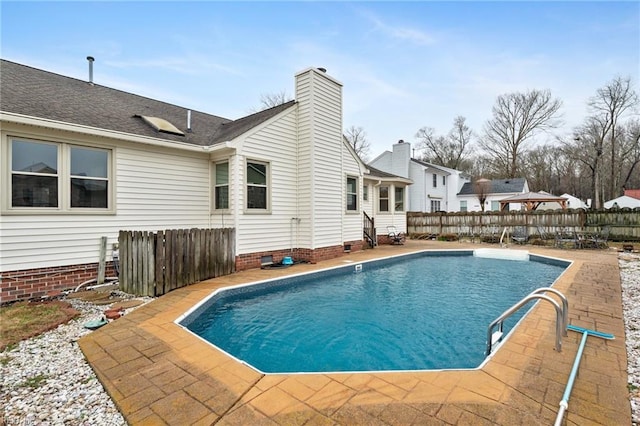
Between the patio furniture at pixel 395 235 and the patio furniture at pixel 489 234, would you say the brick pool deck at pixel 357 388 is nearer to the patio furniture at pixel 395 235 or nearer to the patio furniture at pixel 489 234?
the patio furniture at pixel 395 235

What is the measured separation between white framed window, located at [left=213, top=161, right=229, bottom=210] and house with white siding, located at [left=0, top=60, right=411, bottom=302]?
4 centimetres

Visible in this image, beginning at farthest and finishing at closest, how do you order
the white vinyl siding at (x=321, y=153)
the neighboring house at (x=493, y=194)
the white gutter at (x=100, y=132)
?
the neighboring house at (x=493, y=194) → the white vinyl siding at (x=321, y=153) → the white gutter at (x=100, y=132)

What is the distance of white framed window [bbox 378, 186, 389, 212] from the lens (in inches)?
607

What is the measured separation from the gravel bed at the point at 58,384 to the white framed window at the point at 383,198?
11.4 metres

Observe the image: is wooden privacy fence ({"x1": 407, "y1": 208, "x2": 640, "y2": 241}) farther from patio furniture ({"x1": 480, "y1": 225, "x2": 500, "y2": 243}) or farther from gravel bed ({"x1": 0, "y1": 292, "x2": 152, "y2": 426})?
gravel bed ({"x1": 0, "y1": 292, "x2": 152, "y2": 426})

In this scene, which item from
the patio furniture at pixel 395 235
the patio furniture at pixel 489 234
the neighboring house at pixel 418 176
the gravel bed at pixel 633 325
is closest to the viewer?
the gravel bed at pixel 633 325

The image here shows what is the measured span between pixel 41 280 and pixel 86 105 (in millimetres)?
4124

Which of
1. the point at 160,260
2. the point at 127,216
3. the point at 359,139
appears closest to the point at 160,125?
the point at 127,216

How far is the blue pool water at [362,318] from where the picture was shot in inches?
156

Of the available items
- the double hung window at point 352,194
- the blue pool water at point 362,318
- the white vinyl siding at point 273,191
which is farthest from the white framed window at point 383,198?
the white vinyl siding at point 273,191

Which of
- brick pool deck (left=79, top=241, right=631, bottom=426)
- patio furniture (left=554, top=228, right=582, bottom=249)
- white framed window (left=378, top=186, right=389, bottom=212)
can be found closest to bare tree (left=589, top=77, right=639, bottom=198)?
patio furniture (left=554, top=228, right=582, bottom=249)

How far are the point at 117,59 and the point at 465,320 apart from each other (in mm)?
14556

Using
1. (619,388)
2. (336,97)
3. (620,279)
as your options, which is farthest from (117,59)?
(620,279)

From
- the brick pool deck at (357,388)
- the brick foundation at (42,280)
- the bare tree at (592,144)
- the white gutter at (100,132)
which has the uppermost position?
the bare tree at (592,144)
